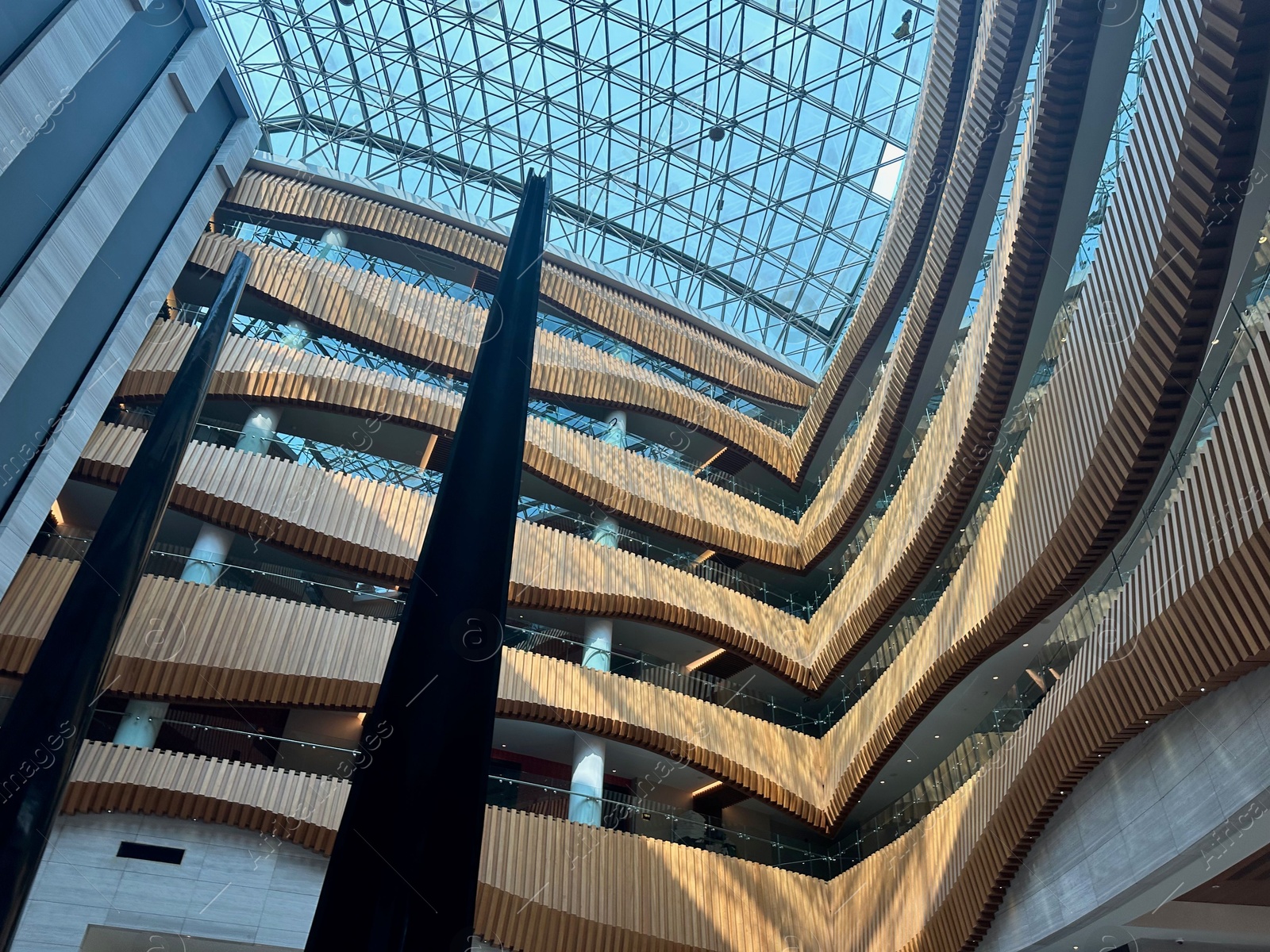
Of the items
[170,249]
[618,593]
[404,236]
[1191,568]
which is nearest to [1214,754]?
[1191,568]

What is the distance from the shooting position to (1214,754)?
9227mm

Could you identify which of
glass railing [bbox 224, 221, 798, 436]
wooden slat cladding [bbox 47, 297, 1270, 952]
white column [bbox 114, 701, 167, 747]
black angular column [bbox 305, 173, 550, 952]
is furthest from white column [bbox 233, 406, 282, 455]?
black angular column [bbox 305, 173, 550, 952]

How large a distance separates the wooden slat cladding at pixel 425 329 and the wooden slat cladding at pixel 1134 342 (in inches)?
457

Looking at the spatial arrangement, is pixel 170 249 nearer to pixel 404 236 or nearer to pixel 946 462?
pixel 404 236

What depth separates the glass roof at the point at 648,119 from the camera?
2702 centimetres

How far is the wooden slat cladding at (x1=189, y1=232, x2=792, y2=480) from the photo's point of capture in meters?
21.5

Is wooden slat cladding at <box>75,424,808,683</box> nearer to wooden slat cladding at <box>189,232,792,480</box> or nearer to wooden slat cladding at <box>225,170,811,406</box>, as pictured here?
wooden slat cladding at <box>189,232,792,480</box>

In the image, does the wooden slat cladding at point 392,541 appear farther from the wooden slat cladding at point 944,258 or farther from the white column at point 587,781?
the wooden slat cladding at point 944,258

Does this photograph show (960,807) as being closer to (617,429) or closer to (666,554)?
(666,554)

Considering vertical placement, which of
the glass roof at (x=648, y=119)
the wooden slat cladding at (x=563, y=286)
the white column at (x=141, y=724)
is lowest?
the white column at (x=141, y=724)

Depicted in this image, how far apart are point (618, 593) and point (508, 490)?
16.2 metres

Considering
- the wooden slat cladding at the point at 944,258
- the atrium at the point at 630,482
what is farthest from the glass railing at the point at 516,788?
the wooden slat cladding at the point at 944,258

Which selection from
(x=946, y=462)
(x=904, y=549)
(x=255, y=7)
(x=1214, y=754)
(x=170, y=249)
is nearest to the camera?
(x=1214, y=754)

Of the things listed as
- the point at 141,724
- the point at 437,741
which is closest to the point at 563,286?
the point at 141,724
